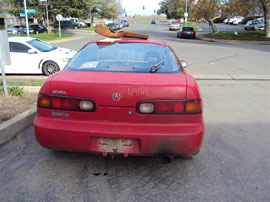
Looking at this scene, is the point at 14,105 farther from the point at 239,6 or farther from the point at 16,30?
the point at 16,30

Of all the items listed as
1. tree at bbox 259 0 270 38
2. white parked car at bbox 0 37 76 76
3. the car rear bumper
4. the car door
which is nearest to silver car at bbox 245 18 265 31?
tree at bbox 259 0 270 38

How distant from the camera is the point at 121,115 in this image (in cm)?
282

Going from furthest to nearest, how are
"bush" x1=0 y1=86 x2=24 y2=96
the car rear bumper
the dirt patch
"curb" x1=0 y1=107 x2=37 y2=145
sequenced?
"bush" x1=0 y1=86 x2=24 y2=96
the dirt patch
"curb" x1=0 y1=107 x2=37 y2=145
the car rear bumper

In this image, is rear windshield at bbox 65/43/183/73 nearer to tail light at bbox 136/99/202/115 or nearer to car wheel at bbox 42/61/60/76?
tail light at bbox 136/99/202/115

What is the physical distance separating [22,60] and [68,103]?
278 inches

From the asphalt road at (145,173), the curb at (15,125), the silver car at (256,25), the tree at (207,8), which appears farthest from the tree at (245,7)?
the curb at (15,125)

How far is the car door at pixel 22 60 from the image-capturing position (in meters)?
9.04

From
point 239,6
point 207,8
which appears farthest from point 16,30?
point 239,6

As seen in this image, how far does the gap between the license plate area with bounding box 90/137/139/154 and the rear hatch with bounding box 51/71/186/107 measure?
376 millimetres

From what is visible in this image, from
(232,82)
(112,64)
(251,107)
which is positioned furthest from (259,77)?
(112,64)

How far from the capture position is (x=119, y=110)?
281 cm

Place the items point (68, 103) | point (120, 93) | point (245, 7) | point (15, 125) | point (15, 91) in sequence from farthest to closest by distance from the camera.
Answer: point (245, 7) → point (15, 91) → point (15, 125) → point (68, 103) → point (120, 93)

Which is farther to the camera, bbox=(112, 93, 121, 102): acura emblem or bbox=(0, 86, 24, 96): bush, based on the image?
bbox=(0, 86, 24, 96): bush

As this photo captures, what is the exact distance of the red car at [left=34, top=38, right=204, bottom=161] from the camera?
2777 millimetres
